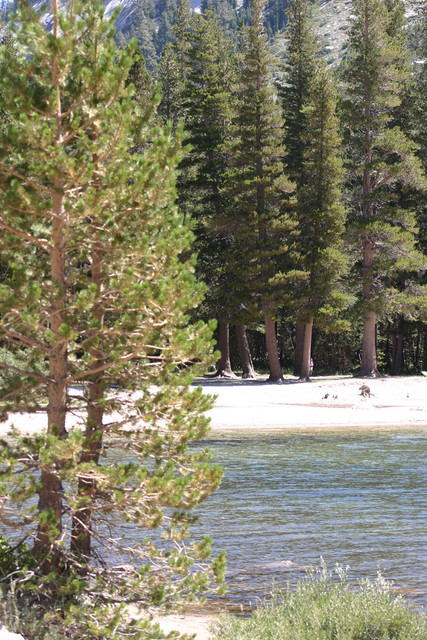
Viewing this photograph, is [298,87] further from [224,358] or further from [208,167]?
[224,358]

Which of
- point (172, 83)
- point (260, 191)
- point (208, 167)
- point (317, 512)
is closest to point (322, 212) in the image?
point (260, 191)

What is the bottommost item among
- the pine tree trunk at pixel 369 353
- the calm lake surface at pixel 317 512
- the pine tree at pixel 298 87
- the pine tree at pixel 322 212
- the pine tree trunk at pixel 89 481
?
the calm lake surface at pixel 317 512

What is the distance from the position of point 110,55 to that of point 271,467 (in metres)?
12.6

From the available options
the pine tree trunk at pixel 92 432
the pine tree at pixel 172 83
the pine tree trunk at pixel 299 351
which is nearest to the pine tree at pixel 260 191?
the pine tree trunk at pixel 299 351

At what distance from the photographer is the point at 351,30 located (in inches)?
1468

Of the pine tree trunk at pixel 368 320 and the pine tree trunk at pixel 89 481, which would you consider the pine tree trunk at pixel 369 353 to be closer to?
the pine tree trunk at pixel 368 320

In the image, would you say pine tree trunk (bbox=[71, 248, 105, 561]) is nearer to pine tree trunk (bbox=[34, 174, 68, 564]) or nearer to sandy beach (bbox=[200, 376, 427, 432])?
pine tree trunk (bbox=[34, 174, 68, 564])

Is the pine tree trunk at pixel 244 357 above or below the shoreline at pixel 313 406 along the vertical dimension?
above

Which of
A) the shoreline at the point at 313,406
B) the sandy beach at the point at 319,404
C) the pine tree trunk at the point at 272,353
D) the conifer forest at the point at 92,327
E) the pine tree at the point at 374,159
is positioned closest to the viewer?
the conifer forest at the point at 92,327

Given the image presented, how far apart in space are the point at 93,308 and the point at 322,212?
27755 millimetres

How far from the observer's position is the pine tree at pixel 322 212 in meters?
33.6

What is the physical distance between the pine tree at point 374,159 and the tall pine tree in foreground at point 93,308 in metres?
27.8

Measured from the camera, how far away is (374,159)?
119ft

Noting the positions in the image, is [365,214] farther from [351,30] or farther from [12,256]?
[12,256]
